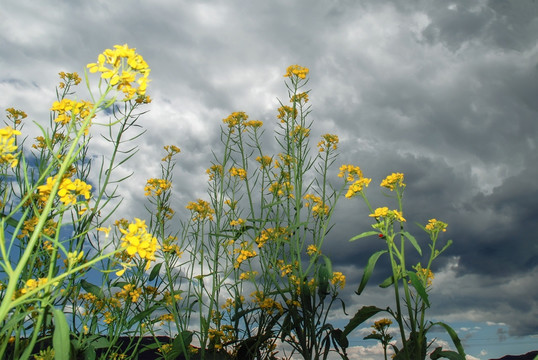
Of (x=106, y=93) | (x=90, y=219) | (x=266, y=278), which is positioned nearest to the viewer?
(x=106, y=93)

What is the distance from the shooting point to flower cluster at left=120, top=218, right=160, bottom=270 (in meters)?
1.00

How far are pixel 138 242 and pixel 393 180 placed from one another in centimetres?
166

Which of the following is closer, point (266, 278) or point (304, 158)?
point (266, 278)

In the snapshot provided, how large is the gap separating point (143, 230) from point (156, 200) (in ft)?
6.07

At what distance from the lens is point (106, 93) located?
1.02m

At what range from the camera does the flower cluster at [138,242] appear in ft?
3.27

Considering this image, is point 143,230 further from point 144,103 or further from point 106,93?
point 144,103

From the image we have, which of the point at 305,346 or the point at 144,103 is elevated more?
the point at 144,103

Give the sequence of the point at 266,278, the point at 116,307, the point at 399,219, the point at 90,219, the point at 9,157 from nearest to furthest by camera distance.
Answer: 1. the point at 9,157
2. the point at 90,219
3. the point at 399,219
4. the point at 116,307
5. the point at 266,278

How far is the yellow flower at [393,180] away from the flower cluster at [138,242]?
1.60m

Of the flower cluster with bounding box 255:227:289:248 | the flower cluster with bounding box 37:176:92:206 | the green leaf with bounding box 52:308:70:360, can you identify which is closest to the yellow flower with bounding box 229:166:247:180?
the flower cluster with bounding box 255:227:289:248

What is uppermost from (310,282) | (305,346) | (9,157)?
(9,157)

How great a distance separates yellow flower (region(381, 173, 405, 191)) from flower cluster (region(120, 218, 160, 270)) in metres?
1.60

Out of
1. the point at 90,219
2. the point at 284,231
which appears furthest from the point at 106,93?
the point at 284,231
